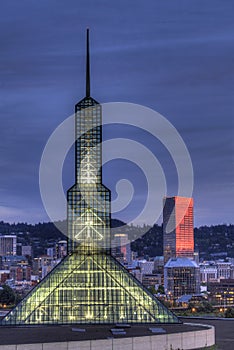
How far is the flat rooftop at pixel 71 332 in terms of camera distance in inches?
1718

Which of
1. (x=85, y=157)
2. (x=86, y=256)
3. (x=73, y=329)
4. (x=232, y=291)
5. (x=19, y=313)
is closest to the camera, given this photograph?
(x=73, y=329)

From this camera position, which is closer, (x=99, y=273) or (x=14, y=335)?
(x=14, y=335)

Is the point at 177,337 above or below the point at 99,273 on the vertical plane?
below

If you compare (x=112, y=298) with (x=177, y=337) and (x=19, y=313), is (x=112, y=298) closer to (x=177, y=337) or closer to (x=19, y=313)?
(x=19, y=313)

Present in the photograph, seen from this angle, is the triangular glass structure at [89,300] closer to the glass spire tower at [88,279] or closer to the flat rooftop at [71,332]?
the glass spire tower at [88,279]

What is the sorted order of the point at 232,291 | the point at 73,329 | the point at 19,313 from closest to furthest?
the point at 73,329, the point at 19,313, the point at 232,291

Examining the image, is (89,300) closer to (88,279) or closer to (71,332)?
(88,279)

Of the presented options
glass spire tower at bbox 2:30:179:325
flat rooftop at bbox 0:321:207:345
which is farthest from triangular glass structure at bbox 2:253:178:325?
flat rooftop at bbox 0:321:207:345

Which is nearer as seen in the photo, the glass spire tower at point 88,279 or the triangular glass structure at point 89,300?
the triangular glass structure at point 89,300

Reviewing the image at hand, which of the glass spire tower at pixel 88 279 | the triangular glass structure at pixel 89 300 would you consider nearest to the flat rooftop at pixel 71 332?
the triangular glass structure at pixel 89 300

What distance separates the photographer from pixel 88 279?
58.0m

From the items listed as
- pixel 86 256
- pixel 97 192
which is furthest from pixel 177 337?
pixel 97 192

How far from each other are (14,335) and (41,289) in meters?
10.7

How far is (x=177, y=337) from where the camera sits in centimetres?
4622
